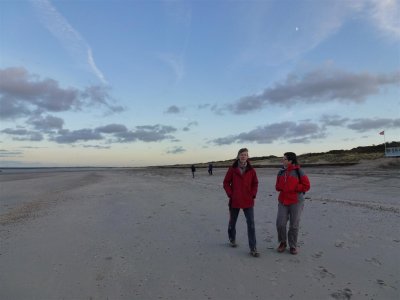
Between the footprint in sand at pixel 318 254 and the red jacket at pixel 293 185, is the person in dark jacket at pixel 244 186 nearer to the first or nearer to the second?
the red jacket at pixel 293 185

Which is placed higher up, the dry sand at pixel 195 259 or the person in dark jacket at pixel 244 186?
the person in dark jacket at pixel 244 186

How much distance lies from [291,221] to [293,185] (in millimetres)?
702

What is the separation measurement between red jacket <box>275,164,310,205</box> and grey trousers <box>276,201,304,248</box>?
108 millimetres

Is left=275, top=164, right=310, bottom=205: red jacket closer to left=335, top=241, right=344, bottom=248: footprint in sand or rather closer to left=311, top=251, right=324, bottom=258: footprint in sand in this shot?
left=311, top=251, right=324, bottom=258: footprint in sand

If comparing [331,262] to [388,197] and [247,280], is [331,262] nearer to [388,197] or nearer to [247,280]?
[247,280]

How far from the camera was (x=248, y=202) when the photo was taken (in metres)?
7.02

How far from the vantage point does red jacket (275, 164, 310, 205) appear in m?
6.85

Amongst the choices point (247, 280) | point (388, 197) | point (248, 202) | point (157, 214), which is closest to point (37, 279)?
point (247, 280)

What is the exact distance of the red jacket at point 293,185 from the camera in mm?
6852

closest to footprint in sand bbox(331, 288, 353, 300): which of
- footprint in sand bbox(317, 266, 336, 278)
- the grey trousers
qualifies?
footprint in sand bbox(317, 266, 336, 278)

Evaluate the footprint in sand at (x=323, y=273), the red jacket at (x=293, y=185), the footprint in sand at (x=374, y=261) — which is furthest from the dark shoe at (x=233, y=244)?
the footprint in sand at (x=374, y=261)

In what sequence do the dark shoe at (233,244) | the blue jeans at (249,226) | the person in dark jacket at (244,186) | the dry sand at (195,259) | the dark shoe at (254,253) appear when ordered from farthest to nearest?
the dark shoe at (233,244)
the person in dark jacket at (244,186)
the blue jeans at (249,226)
the dark shoe at (254,253)
the dry sand at (195,259)

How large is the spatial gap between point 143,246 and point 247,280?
278 centimetres

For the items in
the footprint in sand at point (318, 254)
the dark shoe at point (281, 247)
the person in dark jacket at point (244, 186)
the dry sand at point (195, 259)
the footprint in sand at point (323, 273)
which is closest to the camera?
the dry sand at point (195, 259)
